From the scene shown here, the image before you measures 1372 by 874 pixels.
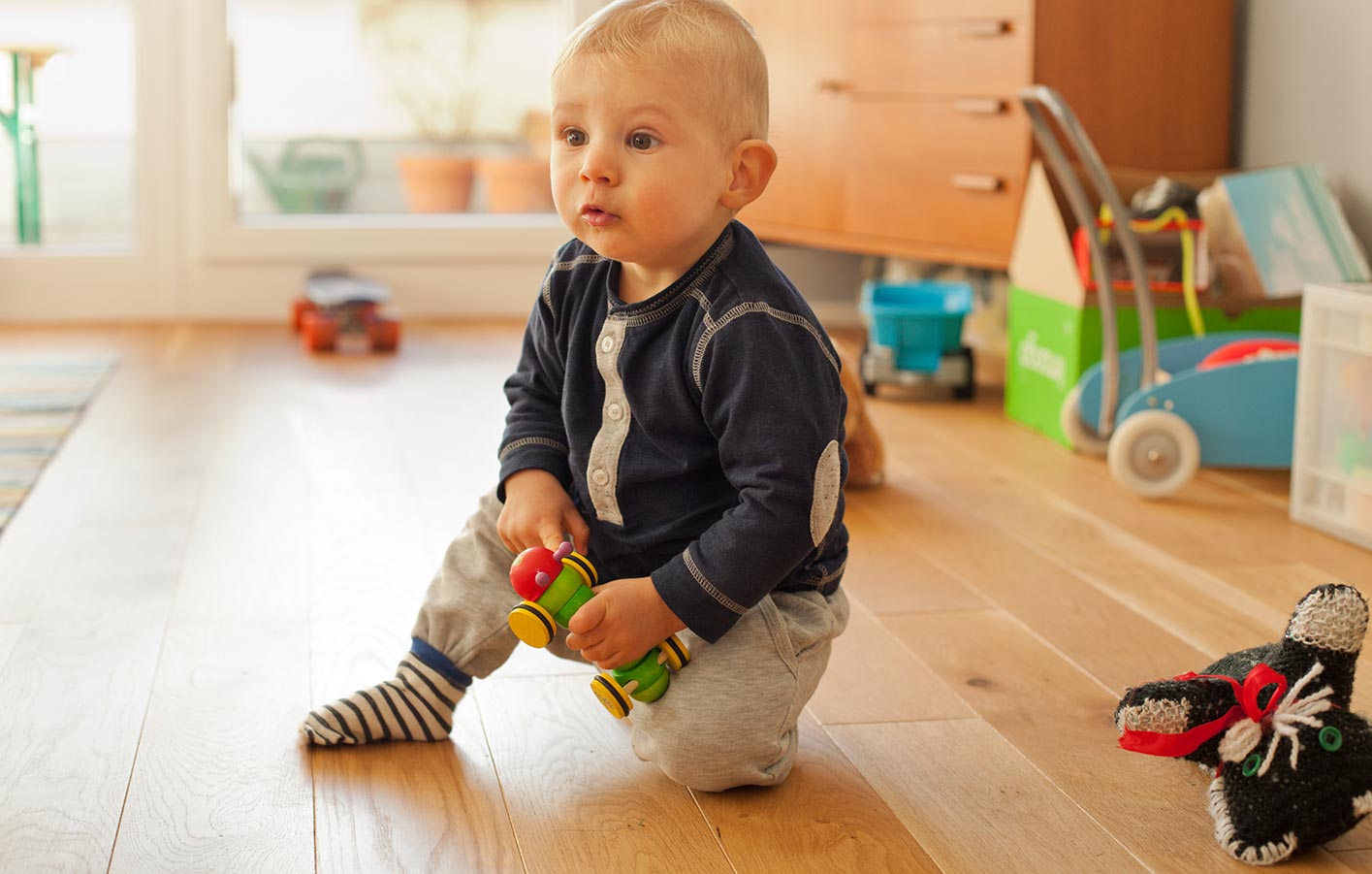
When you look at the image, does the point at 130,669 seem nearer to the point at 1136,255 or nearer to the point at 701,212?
the point at 701,212

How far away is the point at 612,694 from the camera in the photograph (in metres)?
1.07

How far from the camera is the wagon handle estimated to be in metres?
1.98

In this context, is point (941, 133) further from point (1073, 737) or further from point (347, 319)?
point (1073, 737)

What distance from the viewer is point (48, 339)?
10.0ft

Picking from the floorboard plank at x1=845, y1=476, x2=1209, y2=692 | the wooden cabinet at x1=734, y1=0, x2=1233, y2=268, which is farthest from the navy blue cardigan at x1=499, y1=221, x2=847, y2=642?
the wooden cabinet at x1=734, y1=0, x2=1233, y2=268

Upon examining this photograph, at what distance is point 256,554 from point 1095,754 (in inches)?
37.6

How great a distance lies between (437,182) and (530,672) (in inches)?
94.7

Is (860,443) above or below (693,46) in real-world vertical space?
below

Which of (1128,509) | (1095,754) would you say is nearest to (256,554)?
(1095,754)

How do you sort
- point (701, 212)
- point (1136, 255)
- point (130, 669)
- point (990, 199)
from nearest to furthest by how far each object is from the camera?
1. point (701, 212)
2. point (130, 669)
3. point (1136, 255)
4. point (990, 199)

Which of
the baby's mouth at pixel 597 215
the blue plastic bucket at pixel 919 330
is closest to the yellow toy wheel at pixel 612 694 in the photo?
the baby's mouth at pixel 597 215

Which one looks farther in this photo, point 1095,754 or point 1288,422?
point 1288,422

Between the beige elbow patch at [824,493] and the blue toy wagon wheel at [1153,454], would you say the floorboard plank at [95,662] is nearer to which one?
the beige elbow patch at [824,493]

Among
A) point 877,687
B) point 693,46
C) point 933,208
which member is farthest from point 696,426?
point 933,208
